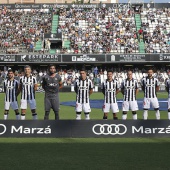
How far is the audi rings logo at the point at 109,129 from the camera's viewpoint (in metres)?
13.1

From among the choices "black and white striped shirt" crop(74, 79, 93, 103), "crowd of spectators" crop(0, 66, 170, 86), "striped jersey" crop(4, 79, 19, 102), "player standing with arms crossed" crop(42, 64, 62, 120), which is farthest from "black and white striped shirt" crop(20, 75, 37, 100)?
"crowd of spectators" crop(0, 66, 170, 86)

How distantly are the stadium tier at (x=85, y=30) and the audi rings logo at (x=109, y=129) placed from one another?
34.5 meters

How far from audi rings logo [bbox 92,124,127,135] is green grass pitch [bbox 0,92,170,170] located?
0.25 m

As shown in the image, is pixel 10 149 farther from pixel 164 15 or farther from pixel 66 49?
pixel 164 15

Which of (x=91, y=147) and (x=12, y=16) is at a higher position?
(x=12, y=16)

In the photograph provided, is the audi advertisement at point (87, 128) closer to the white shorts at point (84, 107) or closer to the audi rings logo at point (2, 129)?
the audi rings logo at point (2, 129)

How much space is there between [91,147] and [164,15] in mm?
43926

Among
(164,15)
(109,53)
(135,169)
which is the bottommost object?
(135,169)

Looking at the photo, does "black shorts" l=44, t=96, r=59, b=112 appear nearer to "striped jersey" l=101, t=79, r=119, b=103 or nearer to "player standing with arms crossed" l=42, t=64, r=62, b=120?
"player standing with arms crossed" l=42, t=64, r=62, b=120

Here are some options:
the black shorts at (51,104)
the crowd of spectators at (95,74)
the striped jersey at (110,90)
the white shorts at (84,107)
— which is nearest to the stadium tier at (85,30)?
the crowd of spectators at (95,74)

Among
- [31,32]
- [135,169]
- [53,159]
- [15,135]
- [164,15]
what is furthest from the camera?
[164,15]

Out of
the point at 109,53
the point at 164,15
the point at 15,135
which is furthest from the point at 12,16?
the point at 15,135

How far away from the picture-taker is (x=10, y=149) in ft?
37.0

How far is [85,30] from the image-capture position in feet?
168
